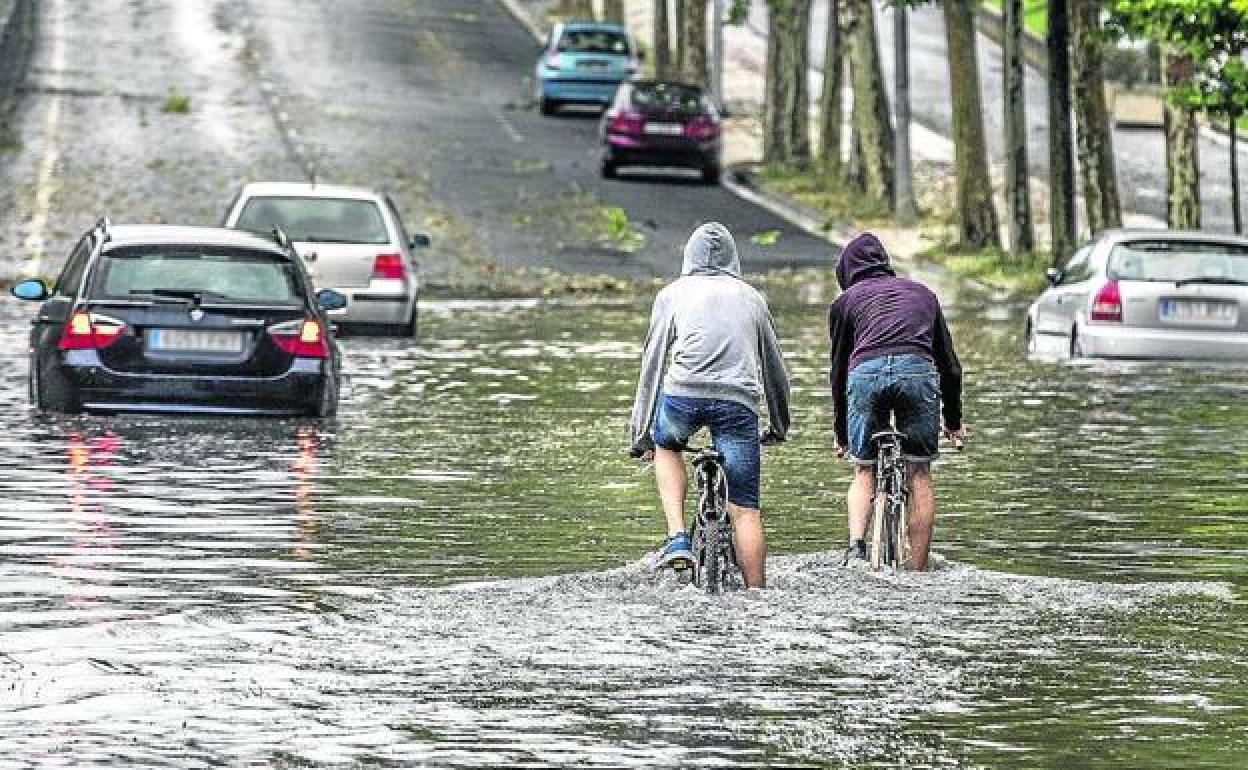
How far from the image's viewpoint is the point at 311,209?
32188 millimetres

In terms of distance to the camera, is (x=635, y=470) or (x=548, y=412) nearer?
(x=635, y=470)

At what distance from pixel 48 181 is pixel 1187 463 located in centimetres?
3048

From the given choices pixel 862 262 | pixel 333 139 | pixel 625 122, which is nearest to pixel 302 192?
pixel 862 262

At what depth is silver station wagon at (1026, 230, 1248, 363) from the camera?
28.5 m

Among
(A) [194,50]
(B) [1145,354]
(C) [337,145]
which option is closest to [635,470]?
(B) [1145,354]

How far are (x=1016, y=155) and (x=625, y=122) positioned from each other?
1167 cm

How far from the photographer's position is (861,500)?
14.4 m

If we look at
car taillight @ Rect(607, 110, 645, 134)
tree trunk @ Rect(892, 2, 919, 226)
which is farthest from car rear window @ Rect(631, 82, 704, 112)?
tree trunk @ Rect(892, 2, 919, 226)

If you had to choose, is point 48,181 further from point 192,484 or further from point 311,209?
point 192,484

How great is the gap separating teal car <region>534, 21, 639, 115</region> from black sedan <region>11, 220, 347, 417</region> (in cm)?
4293

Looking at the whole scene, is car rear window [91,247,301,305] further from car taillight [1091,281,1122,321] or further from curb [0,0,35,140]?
curb [0,0,35,140]

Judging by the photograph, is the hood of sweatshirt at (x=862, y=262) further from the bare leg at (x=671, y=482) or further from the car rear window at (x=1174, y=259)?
the car rear window at (x=1174, y=259)

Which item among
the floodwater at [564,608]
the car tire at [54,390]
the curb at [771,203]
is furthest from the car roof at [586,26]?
the car tire at [54,390]

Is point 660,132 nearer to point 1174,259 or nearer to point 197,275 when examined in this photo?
point 1174,259
